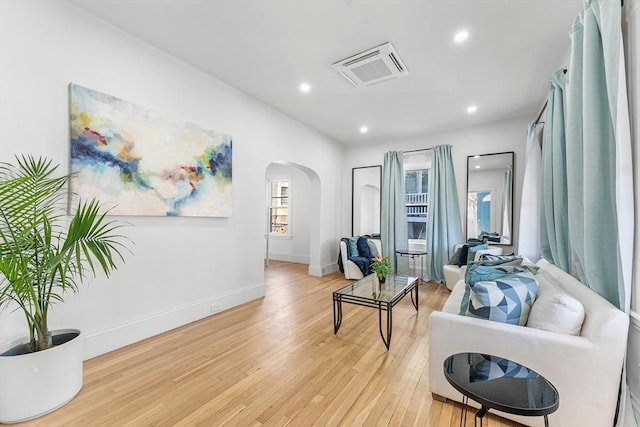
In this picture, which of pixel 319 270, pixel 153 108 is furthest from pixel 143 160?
pixel 319 270

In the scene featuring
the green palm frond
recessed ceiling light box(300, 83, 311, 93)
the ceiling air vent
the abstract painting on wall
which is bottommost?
the green palm frond

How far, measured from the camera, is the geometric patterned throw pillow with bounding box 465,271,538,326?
1.68m

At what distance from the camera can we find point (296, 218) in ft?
23.3

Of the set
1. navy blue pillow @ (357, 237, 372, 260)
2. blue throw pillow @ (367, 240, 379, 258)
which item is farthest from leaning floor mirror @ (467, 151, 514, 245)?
navy blue pillow @ (357, 237, 372, 260)

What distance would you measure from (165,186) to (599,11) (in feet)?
11.6

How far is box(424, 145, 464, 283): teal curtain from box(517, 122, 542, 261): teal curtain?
135cm

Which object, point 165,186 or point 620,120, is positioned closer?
point 620,120

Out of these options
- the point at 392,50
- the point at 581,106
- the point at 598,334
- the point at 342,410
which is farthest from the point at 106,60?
the point at 598,334

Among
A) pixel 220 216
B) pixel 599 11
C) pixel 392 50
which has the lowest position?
pixel 220 216

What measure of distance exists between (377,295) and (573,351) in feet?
5.04

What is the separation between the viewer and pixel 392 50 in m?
2.63

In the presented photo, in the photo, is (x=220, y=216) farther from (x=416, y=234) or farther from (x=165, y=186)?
(x=416, y=234)

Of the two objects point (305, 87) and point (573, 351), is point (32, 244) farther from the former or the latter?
point (573, 351)

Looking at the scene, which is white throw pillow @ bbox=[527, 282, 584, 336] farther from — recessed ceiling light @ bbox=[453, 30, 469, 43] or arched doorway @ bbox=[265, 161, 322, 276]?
arched doorway @ bbox=[265, 161, 322, 276]
